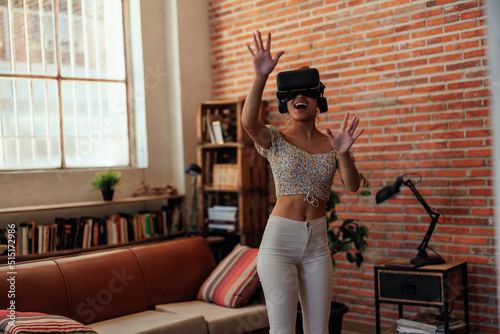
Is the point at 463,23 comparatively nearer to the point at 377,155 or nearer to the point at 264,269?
the point at 377,155

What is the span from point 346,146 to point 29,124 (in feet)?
10.8

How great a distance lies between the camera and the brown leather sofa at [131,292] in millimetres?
3520

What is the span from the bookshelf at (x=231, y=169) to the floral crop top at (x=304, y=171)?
257 cm

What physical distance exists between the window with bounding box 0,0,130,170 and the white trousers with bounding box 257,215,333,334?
3027 mm

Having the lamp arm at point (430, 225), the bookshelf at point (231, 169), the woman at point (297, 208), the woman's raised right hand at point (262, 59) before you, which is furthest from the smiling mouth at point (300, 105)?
the bookshelf at point (231, 169)

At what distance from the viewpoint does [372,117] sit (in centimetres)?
452

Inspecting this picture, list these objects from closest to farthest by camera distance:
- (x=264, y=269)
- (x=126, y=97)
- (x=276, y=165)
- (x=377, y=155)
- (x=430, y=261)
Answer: (x=264, y=269), (x=276, y=165), (x=430, y=261), (x=377, y=155), (x=126, y=97)

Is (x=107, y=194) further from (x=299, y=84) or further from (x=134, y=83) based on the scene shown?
(x=299, y=84)

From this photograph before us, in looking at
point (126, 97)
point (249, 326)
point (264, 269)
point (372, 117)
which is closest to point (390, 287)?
point (249, 326)

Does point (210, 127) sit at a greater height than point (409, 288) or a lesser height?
greater

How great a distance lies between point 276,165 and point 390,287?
1.76 meters

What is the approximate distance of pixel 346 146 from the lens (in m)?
2.39

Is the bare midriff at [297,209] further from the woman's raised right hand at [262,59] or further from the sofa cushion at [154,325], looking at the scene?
the sofa cushion at [154,325]

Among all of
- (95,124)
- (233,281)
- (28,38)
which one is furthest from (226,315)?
(28,38)
